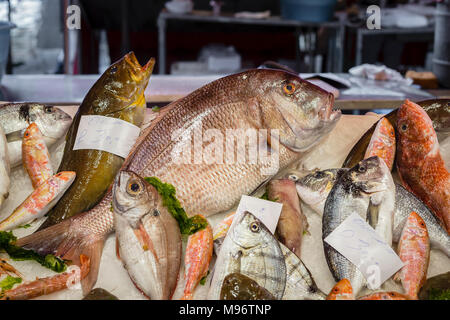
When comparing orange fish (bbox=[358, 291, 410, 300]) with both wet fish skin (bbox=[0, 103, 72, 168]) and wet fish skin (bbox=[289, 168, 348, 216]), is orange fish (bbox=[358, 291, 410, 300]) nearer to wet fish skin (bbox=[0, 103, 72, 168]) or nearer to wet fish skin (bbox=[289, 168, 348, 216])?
wet fish skin (bbox=[289, 168, 348, 216])

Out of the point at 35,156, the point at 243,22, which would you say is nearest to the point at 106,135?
the point at 35,156

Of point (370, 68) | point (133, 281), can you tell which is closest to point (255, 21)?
point (370, 68)

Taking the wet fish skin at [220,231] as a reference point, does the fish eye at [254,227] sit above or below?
above

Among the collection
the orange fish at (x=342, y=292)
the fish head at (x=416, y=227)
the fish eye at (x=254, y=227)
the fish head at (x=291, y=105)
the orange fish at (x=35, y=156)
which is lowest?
the orange fish at (x=342, y=292)

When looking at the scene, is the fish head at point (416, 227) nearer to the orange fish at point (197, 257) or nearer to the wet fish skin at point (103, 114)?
the orange fish at point (197, 257)

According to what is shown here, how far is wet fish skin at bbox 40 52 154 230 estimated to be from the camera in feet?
4.78

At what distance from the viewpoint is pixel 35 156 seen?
1565 mm

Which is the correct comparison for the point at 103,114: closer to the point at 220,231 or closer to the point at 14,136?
the point at 14,136

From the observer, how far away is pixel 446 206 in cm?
141

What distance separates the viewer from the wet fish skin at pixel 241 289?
105 cm

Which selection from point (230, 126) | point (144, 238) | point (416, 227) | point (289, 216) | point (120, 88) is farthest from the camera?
point (120, 88)

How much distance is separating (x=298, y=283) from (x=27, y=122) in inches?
44.9

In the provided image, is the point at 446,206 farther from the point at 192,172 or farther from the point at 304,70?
the point at 304,70

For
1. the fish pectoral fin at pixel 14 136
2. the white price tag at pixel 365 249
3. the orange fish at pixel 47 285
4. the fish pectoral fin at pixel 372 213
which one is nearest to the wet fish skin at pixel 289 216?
the white price tag at pixel 365 249
